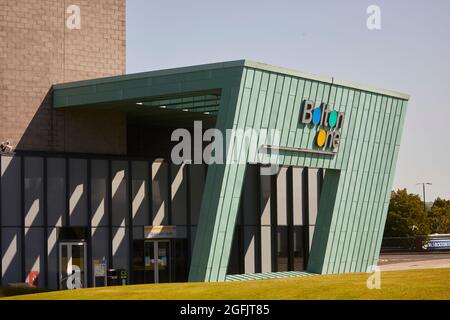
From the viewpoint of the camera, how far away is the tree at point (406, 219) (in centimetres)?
10850

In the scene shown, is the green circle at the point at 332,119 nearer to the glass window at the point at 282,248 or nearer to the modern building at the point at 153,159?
the modern building at the point at 153,159

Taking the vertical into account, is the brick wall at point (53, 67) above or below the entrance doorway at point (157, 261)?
above

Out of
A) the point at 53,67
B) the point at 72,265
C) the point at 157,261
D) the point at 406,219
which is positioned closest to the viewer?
the point at 72,265

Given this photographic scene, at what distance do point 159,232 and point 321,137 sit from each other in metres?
8.57

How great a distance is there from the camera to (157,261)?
4512 centimetres

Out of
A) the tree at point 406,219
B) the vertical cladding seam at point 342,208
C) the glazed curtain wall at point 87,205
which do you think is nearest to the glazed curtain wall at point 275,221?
the glazed curtain wall at point 87,205

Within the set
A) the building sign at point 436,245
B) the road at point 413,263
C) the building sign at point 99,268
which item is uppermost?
the building sign at point 99,268

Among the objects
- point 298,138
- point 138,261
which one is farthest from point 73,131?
point 298,138

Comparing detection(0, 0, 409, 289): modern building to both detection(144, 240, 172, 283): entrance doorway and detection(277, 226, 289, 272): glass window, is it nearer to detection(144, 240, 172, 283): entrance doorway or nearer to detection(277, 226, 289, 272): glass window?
detection(144, 240, 172, 283): entrance doorway

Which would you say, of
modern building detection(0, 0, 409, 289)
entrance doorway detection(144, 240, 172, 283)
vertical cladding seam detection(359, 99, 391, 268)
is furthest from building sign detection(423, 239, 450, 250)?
entrance doorway detection(144, 240, 172, 283)

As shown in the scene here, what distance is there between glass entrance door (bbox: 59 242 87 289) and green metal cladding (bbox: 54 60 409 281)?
6.02m

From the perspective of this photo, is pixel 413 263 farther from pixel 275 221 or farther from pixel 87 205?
pixel 87 205

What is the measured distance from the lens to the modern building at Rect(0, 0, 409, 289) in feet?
124

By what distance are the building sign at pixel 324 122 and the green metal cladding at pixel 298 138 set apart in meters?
0.29
